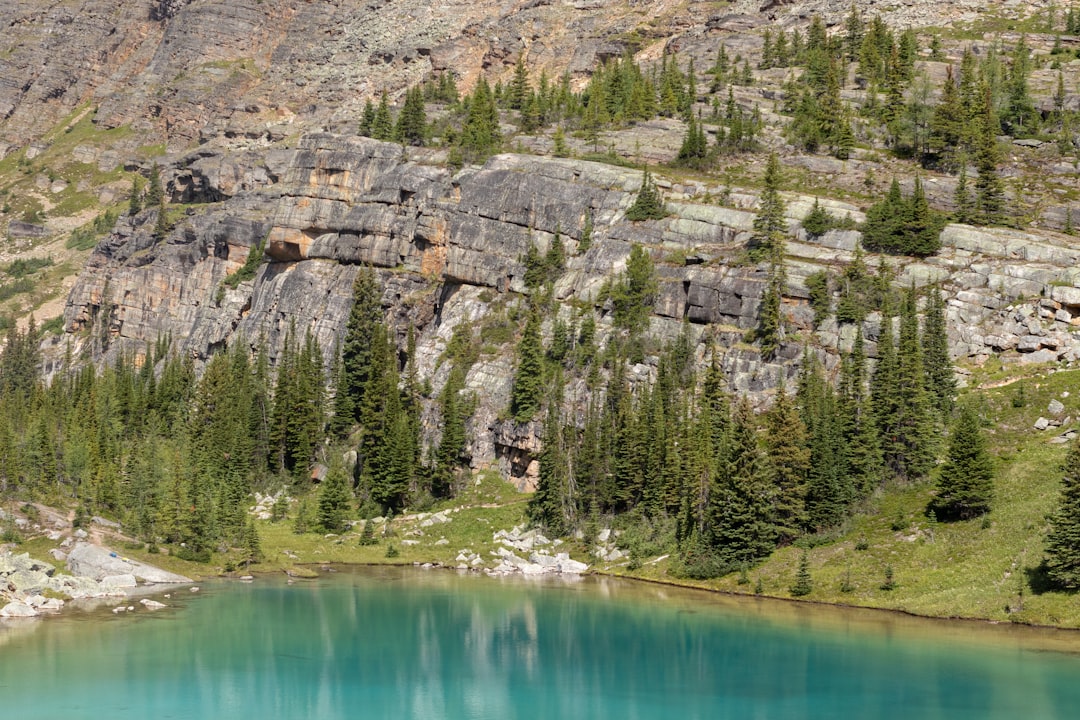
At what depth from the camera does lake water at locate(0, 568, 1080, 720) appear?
55562mm

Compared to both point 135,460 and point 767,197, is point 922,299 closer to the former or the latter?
point 767,197

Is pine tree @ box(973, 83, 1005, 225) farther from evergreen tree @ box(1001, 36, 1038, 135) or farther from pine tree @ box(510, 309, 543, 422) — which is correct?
pine tree @ box(510, 309, 543, 422)

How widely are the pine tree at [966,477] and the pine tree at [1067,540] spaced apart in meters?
10.5

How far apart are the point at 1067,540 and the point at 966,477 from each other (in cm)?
1337

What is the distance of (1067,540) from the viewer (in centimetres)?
7088

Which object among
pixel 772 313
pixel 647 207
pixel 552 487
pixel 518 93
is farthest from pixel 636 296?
pixel 518 93

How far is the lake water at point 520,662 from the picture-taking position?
182 ft

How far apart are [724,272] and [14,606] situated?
8382cm

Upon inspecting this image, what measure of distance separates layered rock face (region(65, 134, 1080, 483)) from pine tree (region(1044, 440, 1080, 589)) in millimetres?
41693

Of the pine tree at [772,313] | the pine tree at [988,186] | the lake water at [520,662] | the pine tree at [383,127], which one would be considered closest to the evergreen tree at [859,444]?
the pine tree at [772,313]

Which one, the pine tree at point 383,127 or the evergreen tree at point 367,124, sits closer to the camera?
the pine tree at point 383,127

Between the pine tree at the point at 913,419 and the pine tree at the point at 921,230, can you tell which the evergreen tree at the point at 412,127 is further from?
the pine tree at the point at 913,419

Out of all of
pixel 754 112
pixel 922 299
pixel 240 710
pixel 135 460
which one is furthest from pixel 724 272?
pixel 240 710

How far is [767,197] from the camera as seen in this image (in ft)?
434
